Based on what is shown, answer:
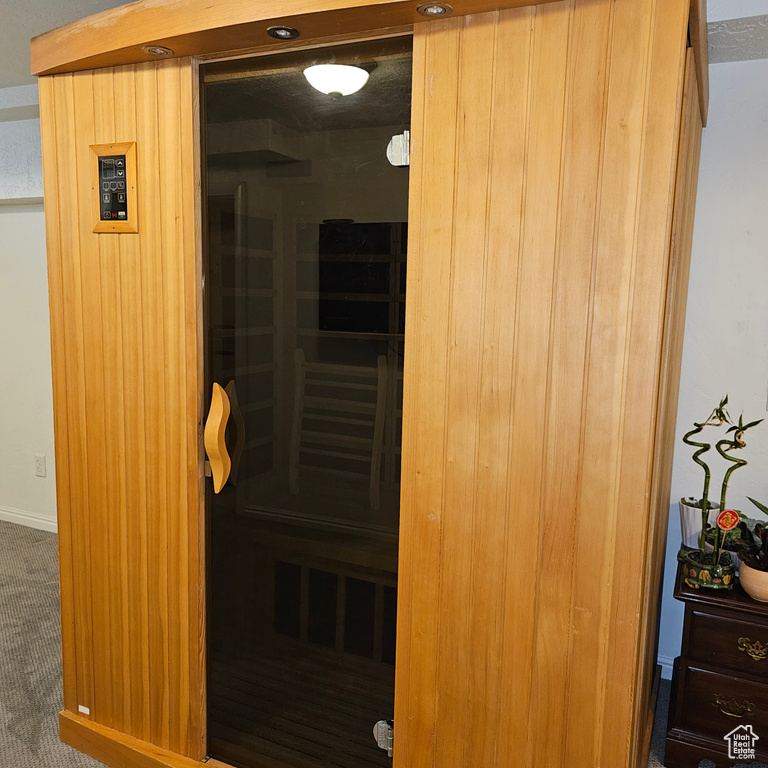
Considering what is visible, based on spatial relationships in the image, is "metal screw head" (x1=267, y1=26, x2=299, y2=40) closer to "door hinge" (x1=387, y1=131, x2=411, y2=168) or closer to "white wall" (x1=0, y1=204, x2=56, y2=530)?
Answer: "door hinge" (x1=387, y1=131, x2=411, y2=168)

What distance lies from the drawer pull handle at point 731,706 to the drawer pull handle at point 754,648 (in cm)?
15


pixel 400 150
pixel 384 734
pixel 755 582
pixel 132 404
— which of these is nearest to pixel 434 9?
pixel 400 150

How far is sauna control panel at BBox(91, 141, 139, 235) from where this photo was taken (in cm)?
178

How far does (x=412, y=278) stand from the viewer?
4.90 ft

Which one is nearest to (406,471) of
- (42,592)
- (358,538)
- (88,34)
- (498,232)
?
(358,538)

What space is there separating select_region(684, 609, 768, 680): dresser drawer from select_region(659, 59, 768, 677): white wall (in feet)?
1.73

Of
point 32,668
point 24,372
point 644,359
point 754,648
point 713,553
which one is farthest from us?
point 24,372

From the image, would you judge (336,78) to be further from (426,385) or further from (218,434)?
(218,434)

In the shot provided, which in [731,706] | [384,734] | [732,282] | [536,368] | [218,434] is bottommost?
[731,706]

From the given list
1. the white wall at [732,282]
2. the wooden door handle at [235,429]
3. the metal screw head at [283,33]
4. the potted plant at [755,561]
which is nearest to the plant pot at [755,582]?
the potted plant at [755,561]

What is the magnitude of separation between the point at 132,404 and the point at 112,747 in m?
1.06

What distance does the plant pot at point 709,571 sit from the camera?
6.69 feet

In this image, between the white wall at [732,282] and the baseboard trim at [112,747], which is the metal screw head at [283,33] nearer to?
the white wall at [732,282]

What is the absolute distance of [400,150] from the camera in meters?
1.49
